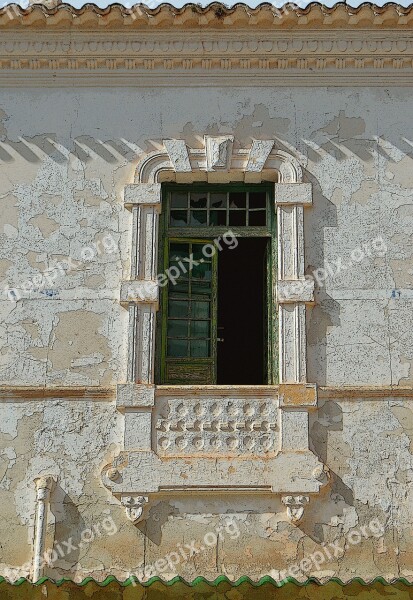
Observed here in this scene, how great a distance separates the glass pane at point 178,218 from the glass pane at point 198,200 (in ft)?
0.41

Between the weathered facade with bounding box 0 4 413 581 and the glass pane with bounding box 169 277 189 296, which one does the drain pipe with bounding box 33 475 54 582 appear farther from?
the glass pane with bounding box 169 277 189 296

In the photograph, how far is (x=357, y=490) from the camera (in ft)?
28.5

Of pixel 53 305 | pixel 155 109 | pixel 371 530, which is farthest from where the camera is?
pixel 155 109

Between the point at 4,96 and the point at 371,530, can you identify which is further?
the point at 4,96

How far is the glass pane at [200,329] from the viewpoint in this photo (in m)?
9.50

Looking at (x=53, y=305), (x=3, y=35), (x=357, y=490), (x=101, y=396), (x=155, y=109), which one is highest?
(x=3, y=35)

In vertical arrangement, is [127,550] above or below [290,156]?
below

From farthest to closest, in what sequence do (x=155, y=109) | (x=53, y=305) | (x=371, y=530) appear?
(x=155, y=109), (x=53, y=305), (x=371, y=530)

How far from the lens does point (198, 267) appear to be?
973 cm

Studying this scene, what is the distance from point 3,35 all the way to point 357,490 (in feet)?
17.7

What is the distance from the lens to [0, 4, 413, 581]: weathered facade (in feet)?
28.2

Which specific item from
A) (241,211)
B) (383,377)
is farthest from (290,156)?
(383,377)

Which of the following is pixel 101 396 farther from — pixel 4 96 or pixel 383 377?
pixel 4 96

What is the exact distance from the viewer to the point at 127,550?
8539 mm
